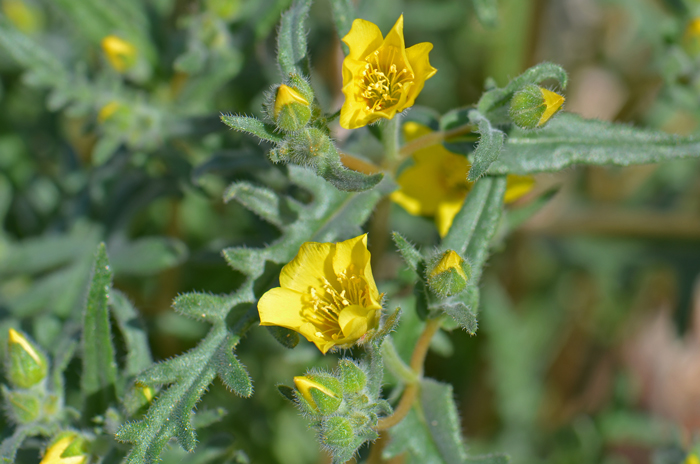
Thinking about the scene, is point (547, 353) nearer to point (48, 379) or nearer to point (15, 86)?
point (48, 379)

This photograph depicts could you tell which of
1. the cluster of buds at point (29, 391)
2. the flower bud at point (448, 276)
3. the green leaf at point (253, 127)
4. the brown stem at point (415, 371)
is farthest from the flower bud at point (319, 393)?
the cluster of buds at point (29, 391)

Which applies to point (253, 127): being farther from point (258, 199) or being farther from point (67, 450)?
point (67, 450)

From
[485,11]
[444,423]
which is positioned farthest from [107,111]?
[444,423]

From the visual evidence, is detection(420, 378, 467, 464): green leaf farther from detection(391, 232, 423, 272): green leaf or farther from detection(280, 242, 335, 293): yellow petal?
detection(280, 242, 335, 293): yellow petal

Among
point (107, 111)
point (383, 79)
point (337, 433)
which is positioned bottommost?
point (337, 433)

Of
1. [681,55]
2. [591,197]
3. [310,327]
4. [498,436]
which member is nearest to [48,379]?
[310,327]

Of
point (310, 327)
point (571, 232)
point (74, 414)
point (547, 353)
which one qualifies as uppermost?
point (310, 327)
